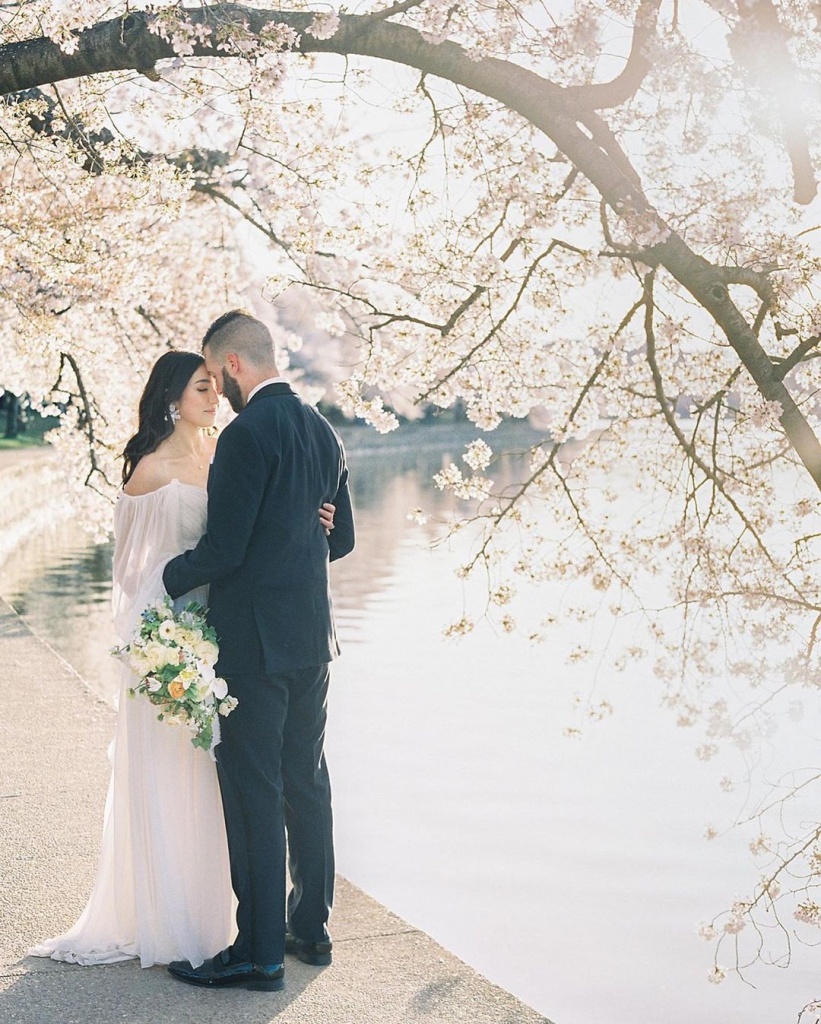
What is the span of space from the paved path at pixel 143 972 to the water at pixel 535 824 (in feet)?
8.42

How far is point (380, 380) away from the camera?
26.0ft

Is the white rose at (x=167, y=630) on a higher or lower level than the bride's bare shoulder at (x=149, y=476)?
lower

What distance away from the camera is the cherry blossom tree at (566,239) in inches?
196

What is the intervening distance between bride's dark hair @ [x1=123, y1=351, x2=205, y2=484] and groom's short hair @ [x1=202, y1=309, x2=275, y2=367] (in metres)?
0.21

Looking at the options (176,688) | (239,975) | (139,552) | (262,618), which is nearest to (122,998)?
(239,975)

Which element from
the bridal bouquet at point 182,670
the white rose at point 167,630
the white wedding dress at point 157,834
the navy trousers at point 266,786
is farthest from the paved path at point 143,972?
the white rose at point 167,630

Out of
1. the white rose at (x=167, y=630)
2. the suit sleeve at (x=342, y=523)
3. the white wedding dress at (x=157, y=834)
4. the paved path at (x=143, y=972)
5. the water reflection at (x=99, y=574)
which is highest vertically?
the suit sleeve at (x=342, y=523)

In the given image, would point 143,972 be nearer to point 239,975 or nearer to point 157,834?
point 239,975

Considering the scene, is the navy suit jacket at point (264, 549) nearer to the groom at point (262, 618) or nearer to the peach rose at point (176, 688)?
the groom at point (262, 618)

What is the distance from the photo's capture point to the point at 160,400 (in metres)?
4.22

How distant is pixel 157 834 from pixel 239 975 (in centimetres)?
51

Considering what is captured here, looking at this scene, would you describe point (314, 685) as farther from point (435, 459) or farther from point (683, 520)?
point (435, 459)

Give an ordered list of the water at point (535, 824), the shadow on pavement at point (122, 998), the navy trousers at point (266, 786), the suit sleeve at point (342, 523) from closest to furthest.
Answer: the shadow on pavement at point (122, 998) < the navy trousers at point (266, 786) < the suit sleeve at point (342, 523) < the water at point (535, 824)

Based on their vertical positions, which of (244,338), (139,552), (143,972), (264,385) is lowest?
(143,972)
